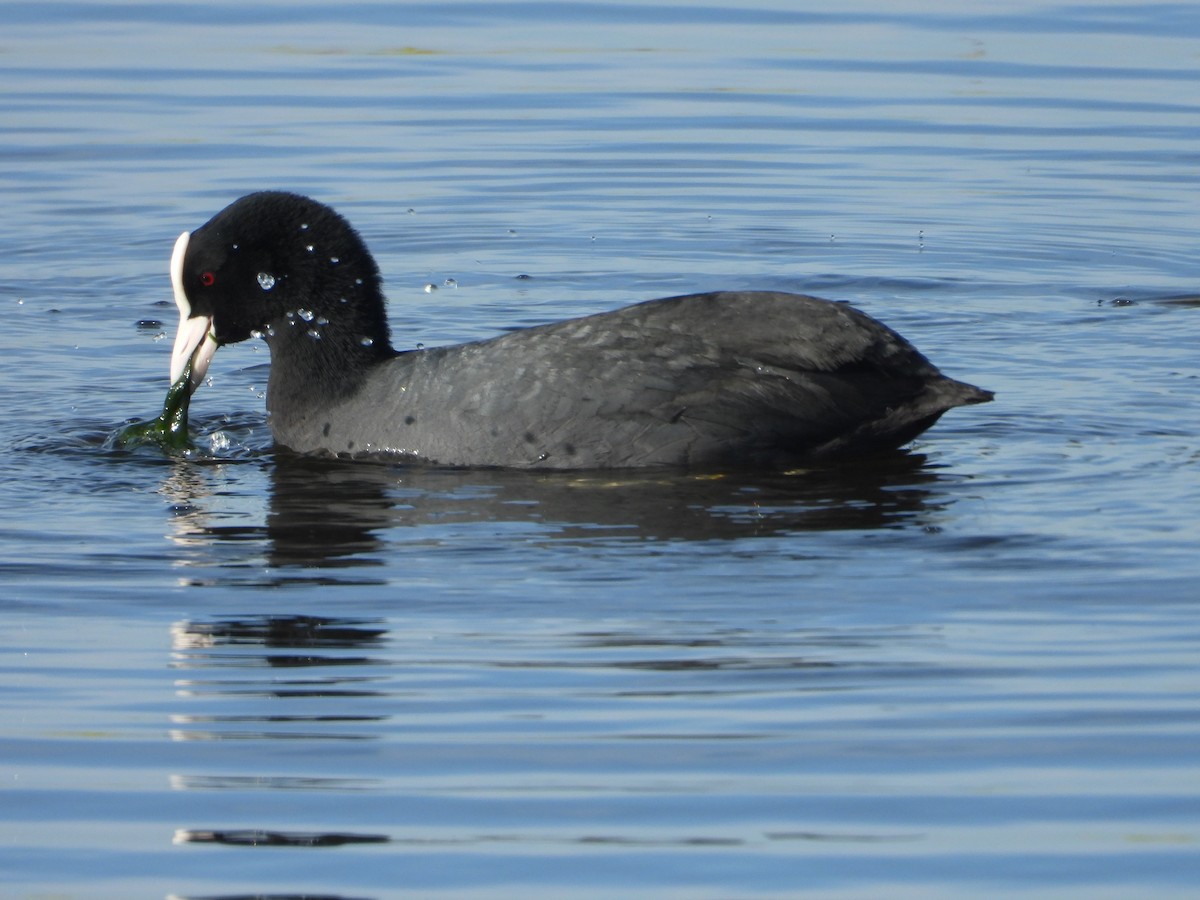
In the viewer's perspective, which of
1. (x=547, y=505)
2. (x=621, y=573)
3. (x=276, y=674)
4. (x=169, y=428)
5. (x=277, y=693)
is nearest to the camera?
(x=277, y=693)

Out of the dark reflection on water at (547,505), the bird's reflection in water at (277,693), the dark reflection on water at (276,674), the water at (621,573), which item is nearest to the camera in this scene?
the water at (621,573)

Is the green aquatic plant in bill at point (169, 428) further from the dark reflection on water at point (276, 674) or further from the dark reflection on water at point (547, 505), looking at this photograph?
the dark reflection on water at point (276, 674)

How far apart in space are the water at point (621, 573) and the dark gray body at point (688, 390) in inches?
6.1

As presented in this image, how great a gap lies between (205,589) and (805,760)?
2.08 meters

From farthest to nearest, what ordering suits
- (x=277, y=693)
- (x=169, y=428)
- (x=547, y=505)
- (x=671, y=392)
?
(x=169, y=428), (x=671, y=392), (x=547, y=505), (x=277, y=693)

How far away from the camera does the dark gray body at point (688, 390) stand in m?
7.04

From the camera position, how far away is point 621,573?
5895mm

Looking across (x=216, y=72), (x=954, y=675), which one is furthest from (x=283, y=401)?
(x=216, y=72)

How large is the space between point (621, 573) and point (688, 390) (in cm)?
130

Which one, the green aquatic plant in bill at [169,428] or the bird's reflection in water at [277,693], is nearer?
the bird's reflection in water at [277,693]

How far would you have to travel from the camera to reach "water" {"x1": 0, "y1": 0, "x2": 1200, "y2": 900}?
4.11 m

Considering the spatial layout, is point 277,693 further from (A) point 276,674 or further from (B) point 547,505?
(B) point 547,505

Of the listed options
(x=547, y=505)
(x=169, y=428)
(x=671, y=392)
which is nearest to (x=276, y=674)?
(x=547, y=505)

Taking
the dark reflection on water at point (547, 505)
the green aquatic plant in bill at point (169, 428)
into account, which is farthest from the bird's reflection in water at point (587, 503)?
the green aquatic plant in bill at point (169, 428)
